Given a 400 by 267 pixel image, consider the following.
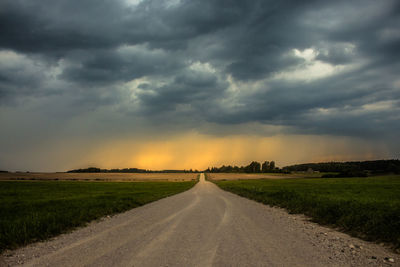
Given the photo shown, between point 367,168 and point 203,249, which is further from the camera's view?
point 367,168

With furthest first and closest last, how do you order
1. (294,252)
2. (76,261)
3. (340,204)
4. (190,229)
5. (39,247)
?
1. (340,204)
2. (190,229)
3. (39,247)
4. (294,252)
5. (76,261)

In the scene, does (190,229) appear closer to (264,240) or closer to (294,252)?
(264,240)

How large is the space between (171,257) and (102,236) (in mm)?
4418

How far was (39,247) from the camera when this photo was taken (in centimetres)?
855

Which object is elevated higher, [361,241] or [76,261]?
[76,261]

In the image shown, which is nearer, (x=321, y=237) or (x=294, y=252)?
(x=294, y=252)

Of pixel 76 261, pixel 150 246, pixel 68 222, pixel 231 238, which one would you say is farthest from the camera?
pixel 68 222

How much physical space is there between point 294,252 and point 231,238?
2382 mm

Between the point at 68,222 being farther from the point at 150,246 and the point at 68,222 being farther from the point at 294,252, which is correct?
the point at 294,252

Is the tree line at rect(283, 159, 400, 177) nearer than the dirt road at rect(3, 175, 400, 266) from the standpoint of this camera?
No

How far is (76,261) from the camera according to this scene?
6.64 metres

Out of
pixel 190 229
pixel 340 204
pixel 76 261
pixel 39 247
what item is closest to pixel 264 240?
pixel 190 229

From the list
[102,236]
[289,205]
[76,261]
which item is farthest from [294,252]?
[289,205]

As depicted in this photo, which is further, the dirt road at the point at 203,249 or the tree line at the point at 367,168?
the tree line at the point at 367,168
